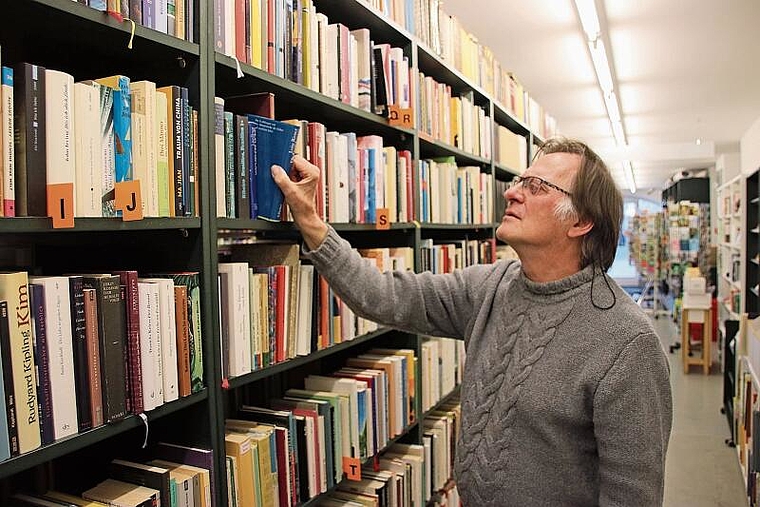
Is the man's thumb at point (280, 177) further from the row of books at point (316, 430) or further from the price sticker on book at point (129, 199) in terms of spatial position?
the row of books at point (316, 430)

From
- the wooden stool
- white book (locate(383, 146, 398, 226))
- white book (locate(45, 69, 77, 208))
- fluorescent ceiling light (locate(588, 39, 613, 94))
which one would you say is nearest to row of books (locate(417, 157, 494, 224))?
white book (locate(383, 146, 398, 226))

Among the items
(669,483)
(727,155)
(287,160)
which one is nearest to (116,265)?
(287,160)

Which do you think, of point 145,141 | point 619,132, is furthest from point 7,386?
point 619,132

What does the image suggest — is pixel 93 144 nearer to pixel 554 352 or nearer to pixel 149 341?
pixel 149 341

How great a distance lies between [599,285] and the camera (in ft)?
4.99

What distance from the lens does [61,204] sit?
1068 millimetres

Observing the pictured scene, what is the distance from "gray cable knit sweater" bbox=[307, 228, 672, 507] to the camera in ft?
4.45

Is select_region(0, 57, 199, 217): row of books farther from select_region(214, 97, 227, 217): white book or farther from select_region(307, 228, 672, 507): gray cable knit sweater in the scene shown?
select_region(307, 228, 672, 507): gray cable knit sweater

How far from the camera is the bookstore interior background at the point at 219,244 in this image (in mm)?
1077

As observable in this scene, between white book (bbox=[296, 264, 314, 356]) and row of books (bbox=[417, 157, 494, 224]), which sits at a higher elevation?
row of books (bbox=[417, 157, 494, 224])

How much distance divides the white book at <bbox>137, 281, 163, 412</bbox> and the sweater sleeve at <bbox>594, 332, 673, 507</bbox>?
0.94 meters

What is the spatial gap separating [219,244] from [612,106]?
6.39 meters

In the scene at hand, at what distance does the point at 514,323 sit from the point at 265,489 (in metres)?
0.76

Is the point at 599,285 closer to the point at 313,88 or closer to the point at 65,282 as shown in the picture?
the point at 313,88
